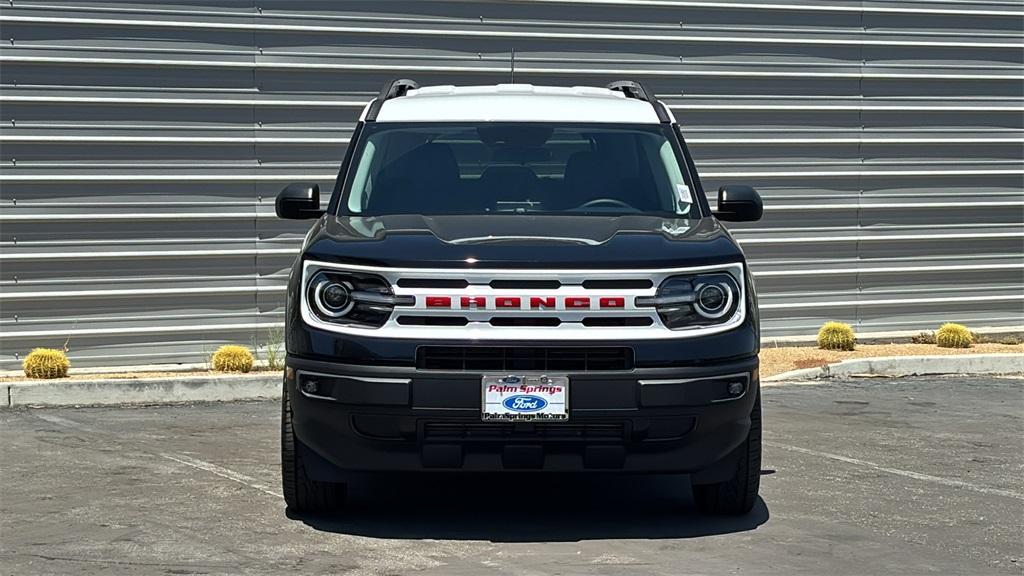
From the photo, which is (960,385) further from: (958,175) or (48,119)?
(48,119)

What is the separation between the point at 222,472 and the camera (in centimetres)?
855

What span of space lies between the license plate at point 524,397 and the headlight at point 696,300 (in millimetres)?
500

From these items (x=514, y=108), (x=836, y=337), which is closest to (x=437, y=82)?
(x=836, y=337)

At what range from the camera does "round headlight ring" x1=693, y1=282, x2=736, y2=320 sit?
6828mm

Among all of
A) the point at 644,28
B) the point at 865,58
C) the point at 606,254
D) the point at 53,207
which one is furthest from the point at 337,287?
the point at 865,58

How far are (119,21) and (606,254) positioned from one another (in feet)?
24.0

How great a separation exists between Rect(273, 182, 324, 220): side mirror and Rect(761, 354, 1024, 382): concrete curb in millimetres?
5835

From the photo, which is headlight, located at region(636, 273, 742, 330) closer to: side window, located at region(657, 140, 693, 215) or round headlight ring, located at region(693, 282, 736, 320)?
round headlight ring, located at region(693, 282, 736, 320)

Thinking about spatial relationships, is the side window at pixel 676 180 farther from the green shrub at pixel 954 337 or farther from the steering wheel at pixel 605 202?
the green shrub at pixel 954 337

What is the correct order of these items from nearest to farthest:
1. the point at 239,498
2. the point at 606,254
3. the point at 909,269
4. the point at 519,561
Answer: the point at 519,561 < the point at 606,254 < the point at 239,498 < the point at 909,269

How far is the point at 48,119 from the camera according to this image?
1289 centimetres

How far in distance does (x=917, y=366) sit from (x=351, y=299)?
7750mm

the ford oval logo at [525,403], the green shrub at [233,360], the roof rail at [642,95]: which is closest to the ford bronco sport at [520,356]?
the ford oval logo at [525,403]

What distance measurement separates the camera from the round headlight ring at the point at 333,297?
6.81m
